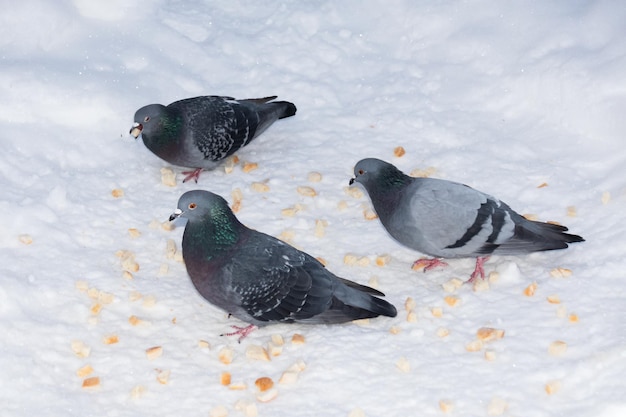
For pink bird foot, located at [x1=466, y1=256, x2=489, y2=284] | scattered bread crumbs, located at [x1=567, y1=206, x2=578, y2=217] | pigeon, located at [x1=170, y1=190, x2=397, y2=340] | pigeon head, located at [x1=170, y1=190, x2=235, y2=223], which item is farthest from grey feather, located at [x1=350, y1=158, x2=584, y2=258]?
pigeon head, located at [x1=170, y1=190, x2=235, y2=223]

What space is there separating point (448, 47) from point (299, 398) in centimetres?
432

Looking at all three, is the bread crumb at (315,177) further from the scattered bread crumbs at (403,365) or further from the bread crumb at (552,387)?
the bread crumb at (552,387)

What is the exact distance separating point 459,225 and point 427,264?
48 centimetres

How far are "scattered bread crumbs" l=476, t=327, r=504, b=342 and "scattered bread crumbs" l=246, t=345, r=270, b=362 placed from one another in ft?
4.29

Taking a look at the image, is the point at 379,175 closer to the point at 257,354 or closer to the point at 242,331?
the point at 242,331

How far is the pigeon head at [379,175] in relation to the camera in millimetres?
7066

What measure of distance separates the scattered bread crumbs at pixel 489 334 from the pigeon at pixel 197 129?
2685 mm

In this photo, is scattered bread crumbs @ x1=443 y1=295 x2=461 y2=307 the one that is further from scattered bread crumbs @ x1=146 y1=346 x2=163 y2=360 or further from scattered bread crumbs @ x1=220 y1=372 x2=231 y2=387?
scattered bread crumbs @ x1=146 y1=346 x2=163 y2=360

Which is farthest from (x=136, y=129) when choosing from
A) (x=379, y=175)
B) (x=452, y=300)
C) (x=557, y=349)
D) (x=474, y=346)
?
(x=557, y=349)

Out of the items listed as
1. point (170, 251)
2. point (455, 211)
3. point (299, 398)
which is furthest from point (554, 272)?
point (170, 251)

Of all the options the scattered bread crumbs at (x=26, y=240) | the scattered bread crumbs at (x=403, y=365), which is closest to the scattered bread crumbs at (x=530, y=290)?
the scattered bread crumbs at (x=403, y=365)

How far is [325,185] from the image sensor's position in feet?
26.2

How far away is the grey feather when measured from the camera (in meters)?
6.78

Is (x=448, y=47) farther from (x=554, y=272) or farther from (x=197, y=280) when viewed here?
(x=197, y=280)
